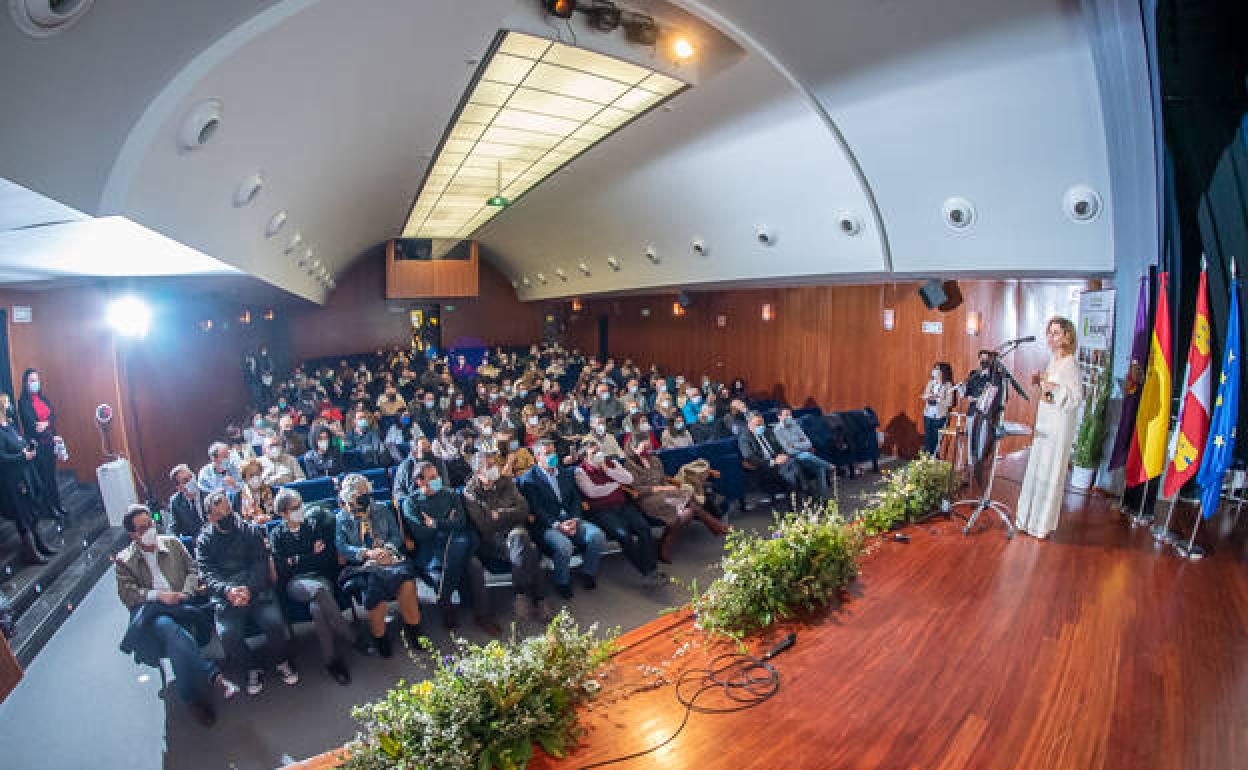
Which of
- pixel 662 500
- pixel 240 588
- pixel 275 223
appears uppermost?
pixel 275 223

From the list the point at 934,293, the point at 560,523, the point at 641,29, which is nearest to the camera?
the point at 560,523

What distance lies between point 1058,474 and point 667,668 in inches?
133

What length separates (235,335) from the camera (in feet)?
37.0

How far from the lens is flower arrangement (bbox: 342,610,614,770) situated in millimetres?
2061

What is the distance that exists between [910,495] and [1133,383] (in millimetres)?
2478

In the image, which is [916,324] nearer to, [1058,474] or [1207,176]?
[1207,176]

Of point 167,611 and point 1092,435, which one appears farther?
point 1092,435

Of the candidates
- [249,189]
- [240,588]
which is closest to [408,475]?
[240,588]

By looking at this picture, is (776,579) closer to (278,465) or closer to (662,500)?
(662,500)

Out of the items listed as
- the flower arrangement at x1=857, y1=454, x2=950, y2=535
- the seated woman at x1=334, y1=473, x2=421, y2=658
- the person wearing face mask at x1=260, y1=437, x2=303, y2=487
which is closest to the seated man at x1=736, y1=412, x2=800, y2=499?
the flower arrangement at x1=857, y1=454, x2=950, y2=535

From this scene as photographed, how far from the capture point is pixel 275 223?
574 cm

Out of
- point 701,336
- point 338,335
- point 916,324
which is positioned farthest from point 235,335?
point 916,324

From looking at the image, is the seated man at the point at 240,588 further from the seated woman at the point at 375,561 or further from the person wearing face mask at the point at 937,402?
the person wearing face mask at the point at 937,402

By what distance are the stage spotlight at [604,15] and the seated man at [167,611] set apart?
530cm
